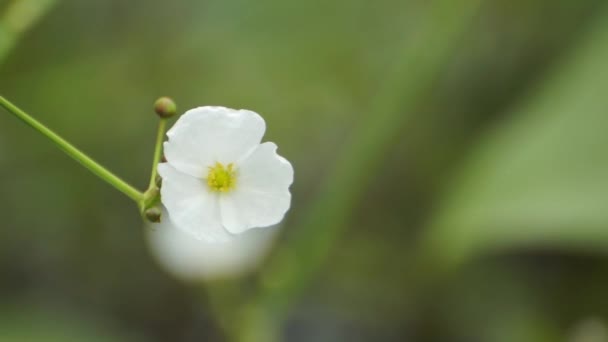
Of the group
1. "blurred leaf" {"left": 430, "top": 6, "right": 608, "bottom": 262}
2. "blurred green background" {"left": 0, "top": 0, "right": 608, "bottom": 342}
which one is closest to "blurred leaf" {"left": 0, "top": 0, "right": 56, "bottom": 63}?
"blurred green background" {"left": 0, "top": 0, "right": 608, "bottom": 342}

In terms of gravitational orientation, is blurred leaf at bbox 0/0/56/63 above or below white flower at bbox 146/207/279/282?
above

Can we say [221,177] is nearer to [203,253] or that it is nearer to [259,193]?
[259,193]

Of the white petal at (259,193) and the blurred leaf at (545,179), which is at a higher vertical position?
the blurred leaf at (545,179)

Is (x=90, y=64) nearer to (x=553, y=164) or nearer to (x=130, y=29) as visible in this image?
(x=130, y=29)

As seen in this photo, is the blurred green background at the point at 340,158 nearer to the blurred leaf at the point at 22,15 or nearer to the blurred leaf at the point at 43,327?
the blurred leaf at the point at 43,327

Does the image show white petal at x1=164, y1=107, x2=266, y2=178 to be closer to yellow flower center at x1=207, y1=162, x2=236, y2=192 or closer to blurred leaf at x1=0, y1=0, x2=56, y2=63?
yellow flower center at x1=207, y1=162, x2=236, y2=192

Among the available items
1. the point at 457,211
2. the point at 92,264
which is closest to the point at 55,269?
the point at 92,264

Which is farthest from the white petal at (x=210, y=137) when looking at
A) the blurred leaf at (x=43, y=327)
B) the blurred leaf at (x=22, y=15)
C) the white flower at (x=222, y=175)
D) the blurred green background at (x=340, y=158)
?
the blurred leaf at (x=43, y=327)
